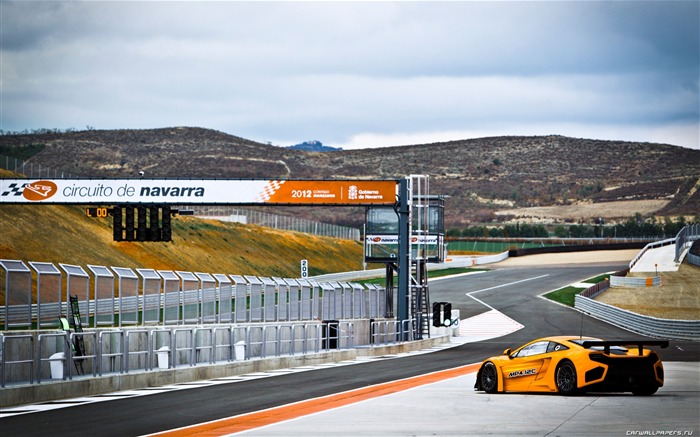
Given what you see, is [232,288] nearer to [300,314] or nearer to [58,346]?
[300,314]

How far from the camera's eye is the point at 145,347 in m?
27.1

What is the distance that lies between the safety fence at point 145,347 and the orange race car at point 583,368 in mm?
8789

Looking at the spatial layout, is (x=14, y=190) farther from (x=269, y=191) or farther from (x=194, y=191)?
(x=269, y=191)

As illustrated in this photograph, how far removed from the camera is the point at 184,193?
4566 centimetres

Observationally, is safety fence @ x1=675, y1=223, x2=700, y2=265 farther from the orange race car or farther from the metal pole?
the orange race car

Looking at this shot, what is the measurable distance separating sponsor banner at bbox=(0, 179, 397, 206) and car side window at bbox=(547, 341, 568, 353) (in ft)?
76.6

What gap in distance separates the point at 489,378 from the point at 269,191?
914 inches

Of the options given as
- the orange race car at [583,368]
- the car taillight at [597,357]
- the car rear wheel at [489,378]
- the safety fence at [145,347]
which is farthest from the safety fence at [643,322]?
the car taillight at [597,357]

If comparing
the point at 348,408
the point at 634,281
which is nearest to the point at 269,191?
the point at 348,408

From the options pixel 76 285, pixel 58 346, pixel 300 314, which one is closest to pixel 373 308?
pixel 300 314

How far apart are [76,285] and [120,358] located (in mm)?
3806

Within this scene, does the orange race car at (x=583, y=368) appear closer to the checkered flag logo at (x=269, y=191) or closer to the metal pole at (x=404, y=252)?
the metal pole at (x=404, y=252)

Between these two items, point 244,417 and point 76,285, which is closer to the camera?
point 244,417

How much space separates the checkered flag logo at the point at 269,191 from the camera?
4572 centimetres
